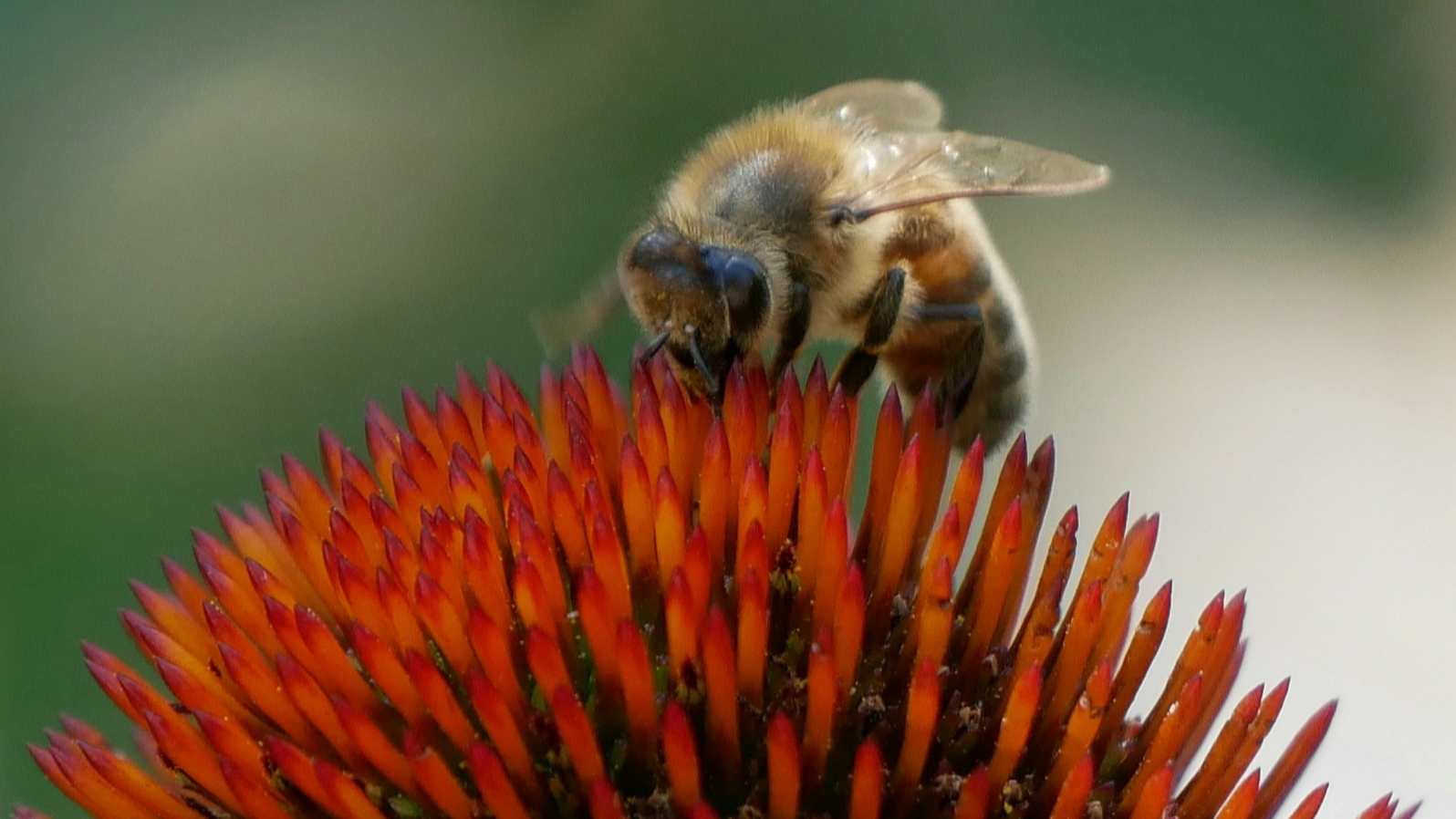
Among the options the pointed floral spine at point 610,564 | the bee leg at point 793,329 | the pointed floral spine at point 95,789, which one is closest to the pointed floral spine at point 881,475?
the bee leg at point 793,329

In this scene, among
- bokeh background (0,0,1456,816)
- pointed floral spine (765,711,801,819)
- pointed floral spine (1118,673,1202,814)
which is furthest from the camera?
bokeh background (0,0,1456,816)

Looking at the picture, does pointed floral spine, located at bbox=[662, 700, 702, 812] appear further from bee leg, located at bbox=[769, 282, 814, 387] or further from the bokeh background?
the bokeh background

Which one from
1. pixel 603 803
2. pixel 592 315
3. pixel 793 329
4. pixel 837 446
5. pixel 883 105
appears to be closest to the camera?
pixel 603 803

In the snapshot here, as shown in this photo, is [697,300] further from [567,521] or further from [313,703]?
[313,703]

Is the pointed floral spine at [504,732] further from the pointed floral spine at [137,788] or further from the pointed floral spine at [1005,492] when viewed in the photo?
the pointed floral spine at [1005,492]

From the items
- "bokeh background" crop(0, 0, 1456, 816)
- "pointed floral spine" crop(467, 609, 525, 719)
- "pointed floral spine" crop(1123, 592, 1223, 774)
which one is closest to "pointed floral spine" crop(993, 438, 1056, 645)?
"pointed floral spine" crop(1123, 592, 1223, 774)

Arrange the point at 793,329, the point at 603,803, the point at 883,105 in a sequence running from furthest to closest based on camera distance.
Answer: the point at 883,105 → the point at 793,329 → the point at 603,803

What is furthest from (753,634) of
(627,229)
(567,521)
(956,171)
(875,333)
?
(627,229)
